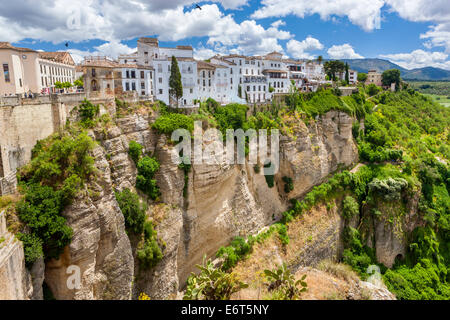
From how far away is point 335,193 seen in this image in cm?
3647

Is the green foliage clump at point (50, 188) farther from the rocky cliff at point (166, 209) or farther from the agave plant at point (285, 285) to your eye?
the agave plant at point (285, 285)

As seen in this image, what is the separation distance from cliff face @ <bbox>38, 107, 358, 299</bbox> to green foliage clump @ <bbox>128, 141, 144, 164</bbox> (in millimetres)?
419

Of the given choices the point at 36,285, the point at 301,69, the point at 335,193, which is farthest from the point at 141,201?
the point at 301,69

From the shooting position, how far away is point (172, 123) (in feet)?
82.6

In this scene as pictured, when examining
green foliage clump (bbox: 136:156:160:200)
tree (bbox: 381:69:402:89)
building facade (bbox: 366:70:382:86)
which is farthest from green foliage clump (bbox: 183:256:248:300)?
building facade (bbox: 366:70:382:86)

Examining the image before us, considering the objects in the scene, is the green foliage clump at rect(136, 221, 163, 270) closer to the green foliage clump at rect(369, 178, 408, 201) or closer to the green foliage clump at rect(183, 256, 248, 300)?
the green foliage clump at rect(183, 256, 248, 300)

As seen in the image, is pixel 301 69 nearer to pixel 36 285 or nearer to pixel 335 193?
pixel 335 193

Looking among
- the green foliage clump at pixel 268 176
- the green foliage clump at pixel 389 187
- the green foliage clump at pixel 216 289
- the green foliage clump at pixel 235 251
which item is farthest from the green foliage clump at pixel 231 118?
the green foliage clump at pixel 389 187

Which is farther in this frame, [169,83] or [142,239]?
[169,83]

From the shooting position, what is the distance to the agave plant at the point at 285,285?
13599mm

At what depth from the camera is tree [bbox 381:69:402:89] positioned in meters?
66.1

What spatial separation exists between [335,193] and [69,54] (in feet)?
127
